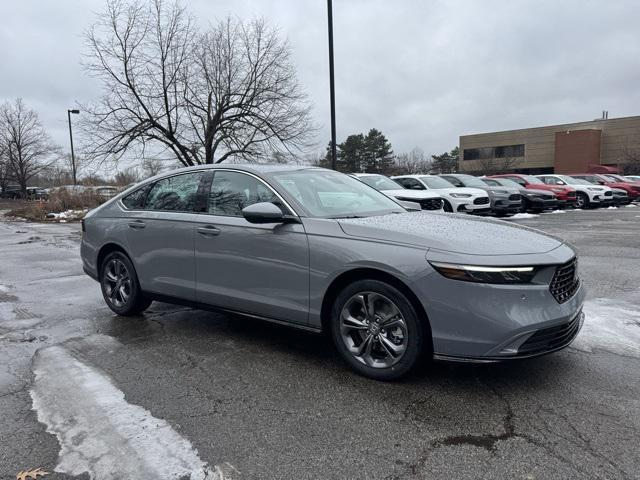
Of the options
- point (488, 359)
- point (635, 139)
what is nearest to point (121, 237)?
point (488, 359)

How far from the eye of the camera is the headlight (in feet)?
10.3

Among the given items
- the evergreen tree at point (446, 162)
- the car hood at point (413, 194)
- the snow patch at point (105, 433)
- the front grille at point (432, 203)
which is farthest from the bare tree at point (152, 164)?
the evergreen tree at point (446, 162)

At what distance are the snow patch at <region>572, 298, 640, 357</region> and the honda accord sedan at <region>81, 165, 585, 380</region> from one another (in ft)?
2.63

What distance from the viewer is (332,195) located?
4.53 meters

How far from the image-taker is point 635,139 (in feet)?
182

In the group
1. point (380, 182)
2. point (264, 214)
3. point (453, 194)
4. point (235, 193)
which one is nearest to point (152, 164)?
point (380, 182)

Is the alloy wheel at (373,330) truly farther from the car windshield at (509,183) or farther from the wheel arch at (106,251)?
the car windshield at (509,183)

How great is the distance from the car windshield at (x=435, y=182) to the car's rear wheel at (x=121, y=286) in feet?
40.8

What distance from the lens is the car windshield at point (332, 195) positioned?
13.8 ft

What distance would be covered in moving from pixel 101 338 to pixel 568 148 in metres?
64.7

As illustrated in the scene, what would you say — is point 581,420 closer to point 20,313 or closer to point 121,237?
point 121,237

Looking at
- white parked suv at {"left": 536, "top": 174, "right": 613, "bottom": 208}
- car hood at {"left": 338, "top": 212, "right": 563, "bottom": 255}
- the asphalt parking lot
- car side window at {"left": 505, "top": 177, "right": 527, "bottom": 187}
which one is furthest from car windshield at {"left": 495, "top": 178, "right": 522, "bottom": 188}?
car hood at {"left": 338, "top": 212, "right": 563, "bottom": 255}

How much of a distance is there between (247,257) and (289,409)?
1.39 meters

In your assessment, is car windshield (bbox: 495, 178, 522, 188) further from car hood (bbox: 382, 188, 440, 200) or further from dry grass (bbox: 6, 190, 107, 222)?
dry grass (bbox: 6, 190, 107, 222)
